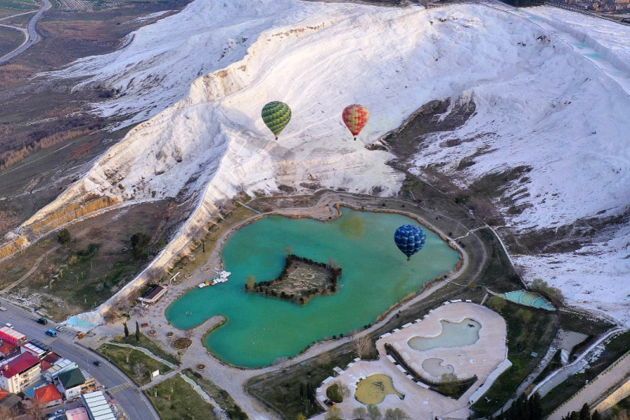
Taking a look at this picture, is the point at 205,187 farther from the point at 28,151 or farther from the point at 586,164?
the point at 586,164

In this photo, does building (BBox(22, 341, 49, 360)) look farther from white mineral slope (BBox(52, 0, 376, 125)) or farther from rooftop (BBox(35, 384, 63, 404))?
Result: white mineral slope (BBox(52, 0, 376, 125))

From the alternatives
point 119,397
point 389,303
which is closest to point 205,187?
point 389,303

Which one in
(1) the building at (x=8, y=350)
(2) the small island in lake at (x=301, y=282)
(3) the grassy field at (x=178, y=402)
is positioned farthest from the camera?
(2) the small island in lake at (x=301, y=282)

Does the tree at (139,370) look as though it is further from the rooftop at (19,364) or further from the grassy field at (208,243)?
the grassy field at (208,243)

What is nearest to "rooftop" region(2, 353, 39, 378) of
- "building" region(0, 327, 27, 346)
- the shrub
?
"building" region(0, 327, 27, 346)

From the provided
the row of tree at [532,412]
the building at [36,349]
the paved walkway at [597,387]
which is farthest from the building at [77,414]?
the paved walkway at [597,387]

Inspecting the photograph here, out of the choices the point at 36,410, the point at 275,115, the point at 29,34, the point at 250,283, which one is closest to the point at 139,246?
the point at 250,283
